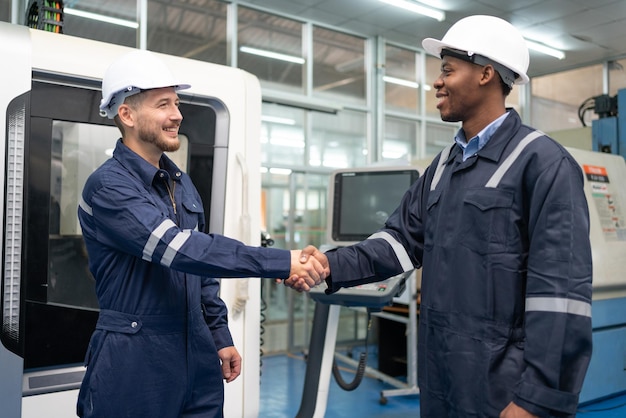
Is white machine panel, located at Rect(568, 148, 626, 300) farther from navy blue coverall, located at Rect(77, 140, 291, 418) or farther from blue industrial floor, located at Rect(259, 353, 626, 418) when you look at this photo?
navy blue coverall, located at Rect(77, 140, 291, 418)

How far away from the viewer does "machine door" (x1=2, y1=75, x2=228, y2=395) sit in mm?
1959

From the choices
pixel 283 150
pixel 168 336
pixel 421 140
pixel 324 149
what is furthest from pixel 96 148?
pixel 421 140

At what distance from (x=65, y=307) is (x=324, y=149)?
4360 millimetres

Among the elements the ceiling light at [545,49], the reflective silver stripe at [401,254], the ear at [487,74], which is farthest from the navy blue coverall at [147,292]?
the ceiling light at [545,49]

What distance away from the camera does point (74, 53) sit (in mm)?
2057

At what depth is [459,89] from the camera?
1.65 metres

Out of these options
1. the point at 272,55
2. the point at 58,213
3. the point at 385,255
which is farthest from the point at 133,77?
the point at 272,55

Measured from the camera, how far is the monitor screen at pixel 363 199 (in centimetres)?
322

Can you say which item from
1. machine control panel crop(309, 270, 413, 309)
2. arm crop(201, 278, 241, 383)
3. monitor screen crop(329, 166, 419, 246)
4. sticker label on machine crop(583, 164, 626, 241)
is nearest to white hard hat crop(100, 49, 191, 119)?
arm crop(201, 278, 241, 383)

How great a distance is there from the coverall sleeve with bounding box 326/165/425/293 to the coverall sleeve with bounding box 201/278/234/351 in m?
0.38

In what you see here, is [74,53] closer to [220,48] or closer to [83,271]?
[83,271]

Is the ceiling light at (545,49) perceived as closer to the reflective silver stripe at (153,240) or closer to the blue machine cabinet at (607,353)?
the blue machine cabinet at (607,353)

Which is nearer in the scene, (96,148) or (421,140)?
(96,148)

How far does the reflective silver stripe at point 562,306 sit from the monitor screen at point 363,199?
1843 millimetres
